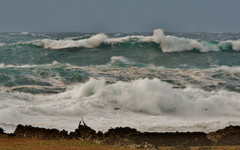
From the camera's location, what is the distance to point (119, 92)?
19.6 meters

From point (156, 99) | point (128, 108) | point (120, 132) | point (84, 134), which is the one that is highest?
point (156, 99)

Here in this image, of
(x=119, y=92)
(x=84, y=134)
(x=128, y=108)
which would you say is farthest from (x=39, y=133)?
(x=119, y=92)

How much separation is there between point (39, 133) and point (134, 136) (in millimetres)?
3089

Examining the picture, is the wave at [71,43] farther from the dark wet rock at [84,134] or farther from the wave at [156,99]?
the dark wet rock at [84,134]

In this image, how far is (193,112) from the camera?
60.3ft

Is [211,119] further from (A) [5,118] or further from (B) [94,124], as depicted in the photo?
(A) [5,118]

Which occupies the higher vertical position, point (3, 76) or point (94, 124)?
point (3, 76)

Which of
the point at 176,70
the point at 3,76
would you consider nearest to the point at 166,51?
the point at 176,70

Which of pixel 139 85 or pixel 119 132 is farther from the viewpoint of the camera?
pixel 139 85

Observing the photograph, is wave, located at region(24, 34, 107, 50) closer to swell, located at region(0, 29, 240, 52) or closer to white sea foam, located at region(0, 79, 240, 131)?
swell, located at region(0, 29, 240, 52)

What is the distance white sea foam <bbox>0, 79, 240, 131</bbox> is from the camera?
15.6m

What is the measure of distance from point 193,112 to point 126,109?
10.1 ft

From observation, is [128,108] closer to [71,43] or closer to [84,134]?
[84,134]

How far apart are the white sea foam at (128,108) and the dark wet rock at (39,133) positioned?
56.4 inches
